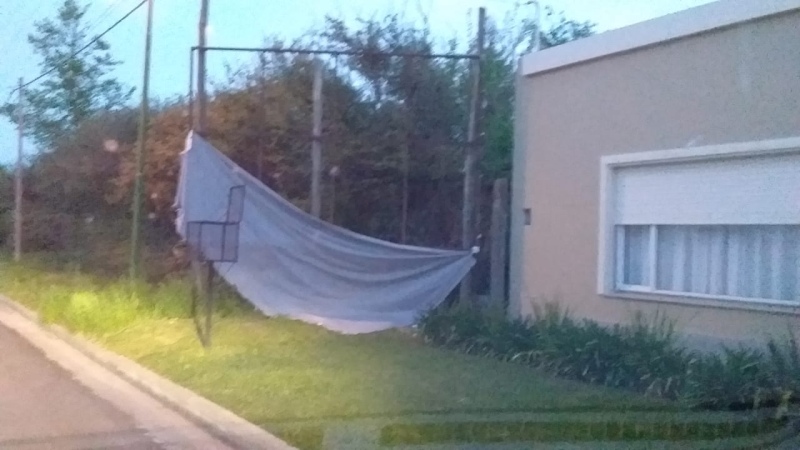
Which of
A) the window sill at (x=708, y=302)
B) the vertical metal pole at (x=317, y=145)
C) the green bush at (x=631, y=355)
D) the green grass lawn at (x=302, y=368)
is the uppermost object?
the vertical metal pole at (x=317, y=145)

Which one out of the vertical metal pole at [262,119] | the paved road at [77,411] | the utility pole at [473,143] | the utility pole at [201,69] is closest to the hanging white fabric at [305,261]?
the utility pole at [201,69]

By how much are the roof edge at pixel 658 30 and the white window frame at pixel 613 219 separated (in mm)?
1317

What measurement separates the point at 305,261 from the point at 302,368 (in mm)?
5093

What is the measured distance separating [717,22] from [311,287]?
24.1ft

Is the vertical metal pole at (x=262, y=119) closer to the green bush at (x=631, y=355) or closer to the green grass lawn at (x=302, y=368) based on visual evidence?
the green grass lawn at (x=302, y=368)

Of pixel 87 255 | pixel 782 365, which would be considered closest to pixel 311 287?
pixel 782 365

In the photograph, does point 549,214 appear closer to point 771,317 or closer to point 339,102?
point 771,317

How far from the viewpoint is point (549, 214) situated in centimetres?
1537

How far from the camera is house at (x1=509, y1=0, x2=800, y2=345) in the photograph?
1194 centimetres

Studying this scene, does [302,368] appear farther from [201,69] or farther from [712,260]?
[201,69]

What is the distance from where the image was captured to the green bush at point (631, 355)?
374 inches

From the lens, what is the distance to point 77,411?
416 inches

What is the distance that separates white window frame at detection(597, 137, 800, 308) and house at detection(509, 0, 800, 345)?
0.02m

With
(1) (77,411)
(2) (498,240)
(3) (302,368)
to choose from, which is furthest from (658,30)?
(1) (77,411)
